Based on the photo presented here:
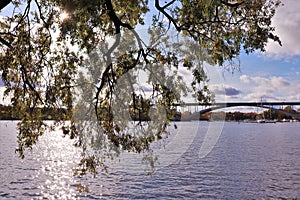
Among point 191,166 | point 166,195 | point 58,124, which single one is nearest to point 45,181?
point 166,195

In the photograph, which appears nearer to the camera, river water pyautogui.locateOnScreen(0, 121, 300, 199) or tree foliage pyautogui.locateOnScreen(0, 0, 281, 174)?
tree foliage pyautogui.locateOnScreen(0, 0, 281, 174)

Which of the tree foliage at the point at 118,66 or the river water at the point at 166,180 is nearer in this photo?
the tree foliage at the point at 118,66

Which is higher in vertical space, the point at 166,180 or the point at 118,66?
the point at 118,66

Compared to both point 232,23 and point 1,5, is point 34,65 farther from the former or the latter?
point 232,23

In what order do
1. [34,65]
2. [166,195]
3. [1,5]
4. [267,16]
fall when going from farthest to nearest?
1. [166,195]
2. [34,65]
3. [267,16]
4. [1,5]

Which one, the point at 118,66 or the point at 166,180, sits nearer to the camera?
the point at 118,66

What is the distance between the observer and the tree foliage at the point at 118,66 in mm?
8719

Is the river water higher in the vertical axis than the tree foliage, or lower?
lower

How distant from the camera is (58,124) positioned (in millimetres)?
9742

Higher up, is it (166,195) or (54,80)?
(54,80)

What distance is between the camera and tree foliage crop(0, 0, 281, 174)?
8719 millimetres

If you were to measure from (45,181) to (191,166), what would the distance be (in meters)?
14.7

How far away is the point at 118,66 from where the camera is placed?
9125 millimetres

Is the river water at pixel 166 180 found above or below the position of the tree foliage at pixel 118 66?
below
